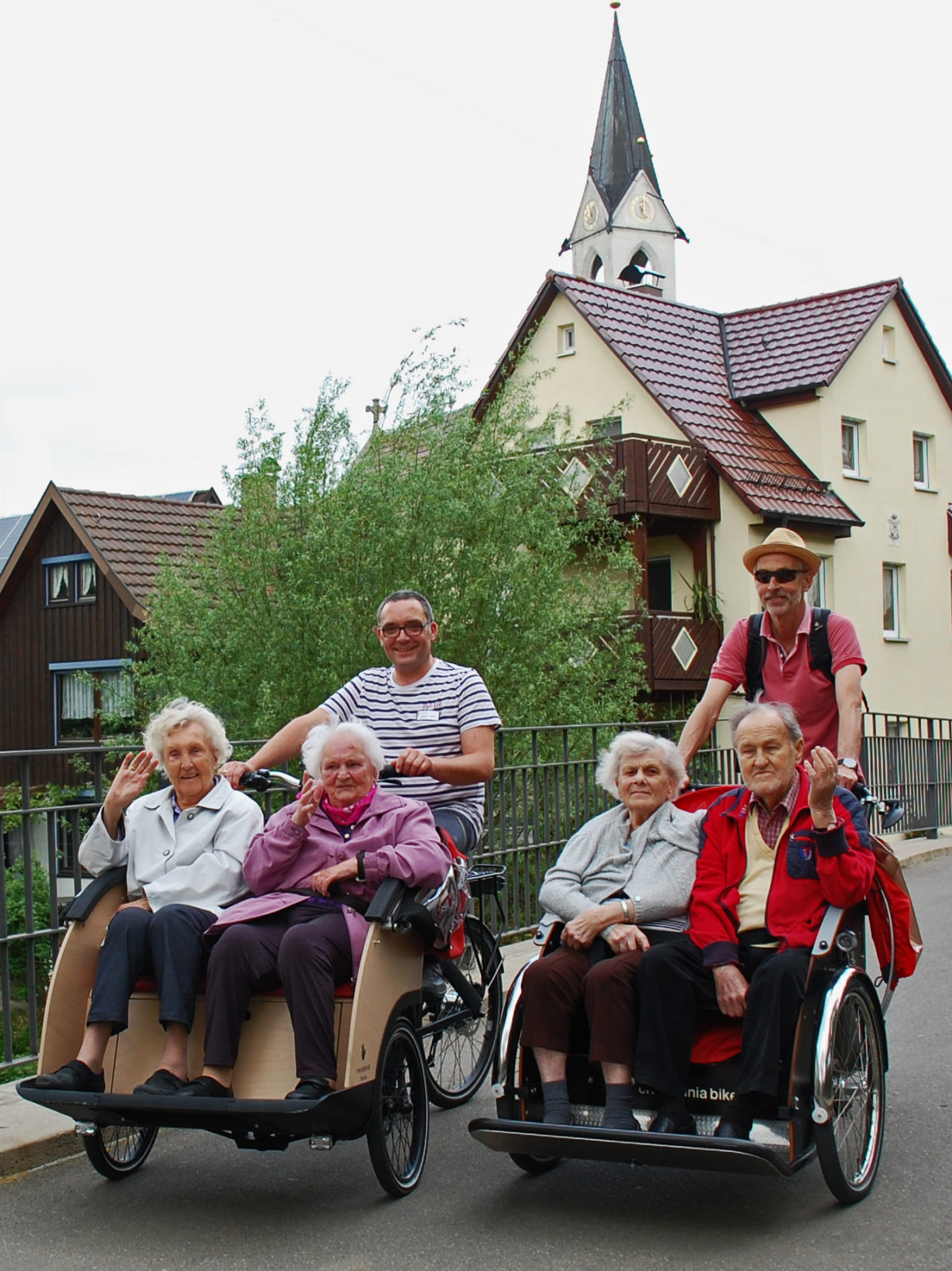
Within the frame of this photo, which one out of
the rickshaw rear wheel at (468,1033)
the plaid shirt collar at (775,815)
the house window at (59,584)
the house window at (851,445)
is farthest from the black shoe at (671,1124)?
the house window at (59,584)

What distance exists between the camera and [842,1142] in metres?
4.78

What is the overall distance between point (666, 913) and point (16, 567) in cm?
4003

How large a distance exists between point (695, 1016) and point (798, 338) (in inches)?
1369

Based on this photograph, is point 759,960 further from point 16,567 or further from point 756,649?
point 16,567

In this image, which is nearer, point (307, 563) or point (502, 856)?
point (502, 856)

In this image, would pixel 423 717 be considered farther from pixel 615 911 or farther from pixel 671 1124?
pixel 671 1124

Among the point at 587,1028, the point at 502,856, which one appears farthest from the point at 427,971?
the point at 502,856

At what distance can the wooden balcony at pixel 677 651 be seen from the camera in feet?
106

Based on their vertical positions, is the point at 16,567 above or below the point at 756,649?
above

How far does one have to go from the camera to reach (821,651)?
6.21 metres

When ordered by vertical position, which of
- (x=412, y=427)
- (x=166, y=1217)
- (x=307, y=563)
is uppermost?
(x=412, y=427)

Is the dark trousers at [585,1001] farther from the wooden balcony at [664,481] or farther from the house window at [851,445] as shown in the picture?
the house window at [851,445]

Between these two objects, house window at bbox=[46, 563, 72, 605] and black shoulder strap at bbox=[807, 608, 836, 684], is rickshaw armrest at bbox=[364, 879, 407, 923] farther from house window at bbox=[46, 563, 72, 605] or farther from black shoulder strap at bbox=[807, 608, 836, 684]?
house window at bbox=[46, 563, 72, 605]

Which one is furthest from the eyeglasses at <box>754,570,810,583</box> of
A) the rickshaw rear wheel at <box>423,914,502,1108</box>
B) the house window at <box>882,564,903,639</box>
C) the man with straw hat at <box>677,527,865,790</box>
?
the house window at <box>882,564,903,639</box>
